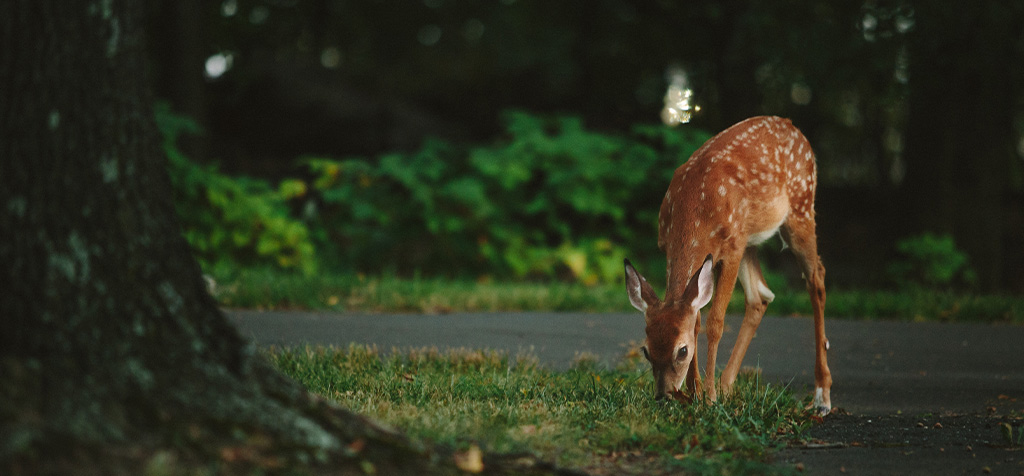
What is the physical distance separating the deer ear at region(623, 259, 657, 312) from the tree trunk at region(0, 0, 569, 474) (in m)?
1.84

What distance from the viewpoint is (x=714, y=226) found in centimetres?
511

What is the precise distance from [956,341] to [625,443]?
14.0 ft

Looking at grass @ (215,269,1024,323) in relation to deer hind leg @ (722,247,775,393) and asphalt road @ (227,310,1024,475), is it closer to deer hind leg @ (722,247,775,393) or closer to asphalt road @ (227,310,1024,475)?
asphalt road @ (227,310,1024,475)

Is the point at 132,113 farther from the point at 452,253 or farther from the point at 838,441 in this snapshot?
the point at 452,253

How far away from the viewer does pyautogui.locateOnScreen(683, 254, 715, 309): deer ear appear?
Answer: 4672mm

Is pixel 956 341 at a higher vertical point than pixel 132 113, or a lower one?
lower

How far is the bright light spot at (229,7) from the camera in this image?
51.4 ft

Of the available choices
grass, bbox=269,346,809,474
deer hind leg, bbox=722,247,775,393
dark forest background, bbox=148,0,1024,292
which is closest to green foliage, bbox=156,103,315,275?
dark forest background, bbox=148,0,1024,292

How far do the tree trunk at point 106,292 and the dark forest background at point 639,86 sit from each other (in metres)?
7.65

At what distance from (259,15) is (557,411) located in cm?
1515

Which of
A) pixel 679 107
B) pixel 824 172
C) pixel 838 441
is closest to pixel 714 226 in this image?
pixel 838 441

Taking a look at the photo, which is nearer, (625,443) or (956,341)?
(625,443)

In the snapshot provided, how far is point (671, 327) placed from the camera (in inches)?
182

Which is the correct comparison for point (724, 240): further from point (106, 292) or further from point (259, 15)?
point (259, 15)
